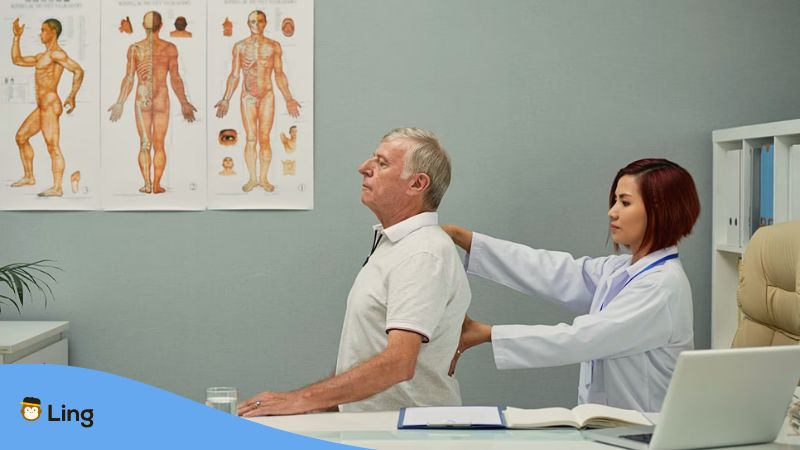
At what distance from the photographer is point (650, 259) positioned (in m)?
2.52

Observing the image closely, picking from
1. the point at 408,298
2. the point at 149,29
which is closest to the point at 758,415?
the point at 408,298

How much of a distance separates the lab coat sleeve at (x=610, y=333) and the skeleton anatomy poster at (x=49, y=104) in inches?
64.6

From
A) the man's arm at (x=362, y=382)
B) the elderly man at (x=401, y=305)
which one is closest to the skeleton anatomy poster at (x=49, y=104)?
the elderly man at (x=401, y=305)

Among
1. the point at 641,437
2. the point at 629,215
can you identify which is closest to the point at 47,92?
the point at 629,215

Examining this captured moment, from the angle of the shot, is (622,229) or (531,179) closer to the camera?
(622,229)

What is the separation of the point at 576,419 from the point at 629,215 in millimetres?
845

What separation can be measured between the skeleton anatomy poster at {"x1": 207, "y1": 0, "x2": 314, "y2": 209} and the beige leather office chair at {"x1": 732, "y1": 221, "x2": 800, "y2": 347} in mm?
1472

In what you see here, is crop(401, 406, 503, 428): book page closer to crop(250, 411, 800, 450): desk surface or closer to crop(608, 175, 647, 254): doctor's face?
crop(250, 411, 800, 450): desk surface

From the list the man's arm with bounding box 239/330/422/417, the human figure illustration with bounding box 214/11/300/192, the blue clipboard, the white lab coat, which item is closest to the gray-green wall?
the human figure illustration with bounding box 214/11/300/192

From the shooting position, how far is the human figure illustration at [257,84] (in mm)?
3189

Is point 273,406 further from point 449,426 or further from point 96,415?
point 96,415

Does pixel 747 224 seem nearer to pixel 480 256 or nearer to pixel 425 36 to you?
pixel 480 256

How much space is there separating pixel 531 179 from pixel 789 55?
3.37 feet

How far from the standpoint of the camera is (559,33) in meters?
3.22
